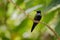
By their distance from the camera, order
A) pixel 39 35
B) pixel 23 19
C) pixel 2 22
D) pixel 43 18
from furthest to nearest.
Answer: pixel 2 22 < pixel 23 19 < pixel 39 35 < pixel 43 18

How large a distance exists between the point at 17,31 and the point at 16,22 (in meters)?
0.06

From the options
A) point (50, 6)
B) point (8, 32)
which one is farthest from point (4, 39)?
point (50, 6)

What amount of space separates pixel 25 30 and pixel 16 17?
112mm

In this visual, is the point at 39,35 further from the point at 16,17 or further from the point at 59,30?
the point at 59,30

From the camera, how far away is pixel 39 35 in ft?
3.69

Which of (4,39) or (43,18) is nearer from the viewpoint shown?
(43,18)

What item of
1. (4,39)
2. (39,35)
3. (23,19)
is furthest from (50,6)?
(4,39)

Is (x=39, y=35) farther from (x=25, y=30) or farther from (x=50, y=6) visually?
(x=50, y=6)

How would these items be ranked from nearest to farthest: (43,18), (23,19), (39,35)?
(43,18) < (39,35) < (23,19)

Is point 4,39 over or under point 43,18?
under

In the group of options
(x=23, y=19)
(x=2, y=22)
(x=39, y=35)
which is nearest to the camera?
(x=39, y=35)

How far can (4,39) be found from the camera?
133 centimetres

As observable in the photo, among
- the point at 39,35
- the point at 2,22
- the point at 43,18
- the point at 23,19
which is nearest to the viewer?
the point at 43,18

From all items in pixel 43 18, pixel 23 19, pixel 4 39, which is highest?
pixel 43 18
